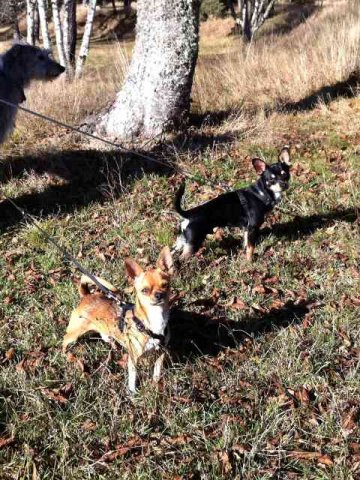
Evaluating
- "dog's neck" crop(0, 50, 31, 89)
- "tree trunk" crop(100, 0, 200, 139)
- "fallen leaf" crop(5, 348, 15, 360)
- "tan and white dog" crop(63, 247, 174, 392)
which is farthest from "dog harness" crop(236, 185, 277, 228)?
"dog's neck" crop(0, 50, 31, 89)

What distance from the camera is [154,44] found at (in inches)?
277

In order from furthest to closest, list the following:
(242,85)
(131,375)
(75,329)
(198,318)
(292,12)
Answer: (292,12)
(242,85)
(198,318)
(75,329)
(131,375)

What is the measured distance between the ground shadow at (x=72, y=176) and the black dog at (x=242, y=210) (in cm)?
182

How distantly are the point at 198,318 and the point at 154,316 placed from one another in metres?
1.24

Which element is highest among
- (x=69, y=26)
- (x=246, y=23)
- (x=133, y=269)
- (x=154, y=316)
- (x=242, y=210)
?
(x=69, y=26)

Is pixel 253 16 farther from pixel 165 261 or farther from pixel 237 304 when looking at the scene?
pixel 165 261

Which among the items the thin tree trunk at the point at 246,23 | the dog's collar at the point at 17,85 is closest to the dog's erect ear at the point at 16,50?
the dog's collar at the point at 17,85

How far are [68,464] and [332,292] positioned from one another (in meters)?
2.65

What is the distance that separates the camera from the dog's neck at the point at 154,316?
3139mm

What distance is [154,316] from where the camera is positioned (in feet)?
10.4

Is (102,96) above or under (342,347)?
above

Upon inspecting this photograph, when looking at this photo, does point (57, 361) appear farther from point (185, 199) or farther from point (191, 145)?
point (191, 145)

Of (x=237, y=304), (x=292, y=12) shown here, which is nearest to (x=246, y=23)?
(x=292, y=12)

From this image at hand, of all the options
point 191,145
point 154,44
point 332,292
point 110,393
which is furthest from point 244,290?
point 154,44
